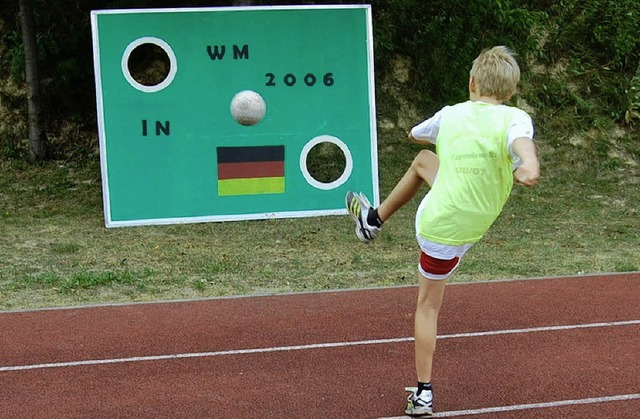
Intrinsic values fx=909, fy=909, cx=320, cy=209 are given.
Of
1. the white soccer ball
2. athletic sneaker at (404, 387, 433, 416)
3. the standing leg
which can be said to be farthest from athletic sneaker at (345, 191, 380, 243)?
the white soccer ball

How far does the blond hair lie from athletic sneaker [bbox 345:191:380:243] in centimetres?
117

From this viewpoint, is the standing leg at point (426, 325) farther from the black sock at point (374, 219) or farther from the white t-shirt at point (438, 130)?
the black sock at point (374, 219)

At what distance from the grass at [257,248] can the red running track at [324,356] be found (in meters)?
0.77

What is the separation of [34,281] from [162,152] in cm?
315

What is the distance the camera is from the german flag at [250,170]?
36.0 ft

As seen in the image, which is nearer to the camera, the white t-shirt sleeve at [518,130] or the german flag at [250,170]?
the white t-shirt sleeve at [518,130]

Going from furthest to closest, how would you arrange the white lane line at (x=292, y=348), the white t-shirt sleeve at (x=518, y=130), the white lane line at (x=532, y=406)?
the white lane line at (x=292, y=348) → the white lane line at (x=532, y=406) → the white t-shirt sleeve at (x=518, y=130)

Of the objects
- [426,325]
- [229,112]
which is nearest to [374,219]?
[426,325]

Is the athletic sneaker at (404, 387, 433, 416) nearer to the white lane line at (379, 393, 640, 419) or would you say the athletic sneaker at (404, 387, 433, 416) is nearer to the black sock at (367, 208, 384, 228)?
the white lane line at (379, 393, 640, 419)

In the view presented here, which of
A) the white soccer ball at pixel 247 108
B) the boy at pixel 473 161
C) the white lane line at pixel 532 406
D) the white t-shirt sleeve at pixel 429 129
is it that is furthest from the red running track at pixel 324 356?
the white soccer ball at pixel 247 108

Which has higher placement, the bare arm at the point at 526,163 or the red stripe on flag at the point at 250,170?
the bare arm at the point at 526,163

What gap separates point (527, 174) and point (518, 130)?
1.01 feet

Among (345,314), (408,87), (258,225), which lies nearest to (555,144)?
(408,87)

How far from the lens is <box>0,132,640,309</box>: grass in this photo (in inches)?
314
